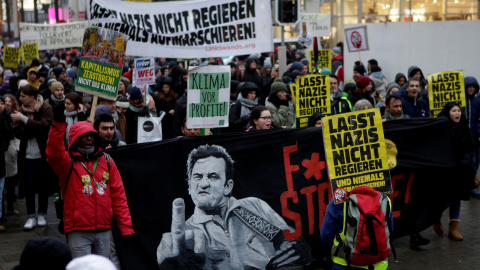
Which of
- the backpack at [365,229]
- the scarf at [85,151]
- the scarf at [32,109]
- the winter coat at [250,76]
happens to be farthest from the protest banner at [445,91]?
the winter coat at [250,76]

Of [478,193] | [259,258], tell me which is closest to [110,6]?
[259,258]

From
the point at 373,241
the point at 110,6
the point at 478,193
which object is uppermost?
the point at 110,6

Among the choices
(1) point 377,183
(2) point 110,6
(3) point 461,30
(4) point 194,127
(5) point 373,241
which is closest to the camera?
(5) point 373,241

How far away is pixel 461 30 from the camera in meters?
18.8

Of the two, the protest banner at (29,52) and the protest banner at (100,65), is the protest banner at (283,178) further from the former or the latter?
the protest banner at (29,52)

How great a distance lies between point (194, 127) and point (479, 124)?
502 cm

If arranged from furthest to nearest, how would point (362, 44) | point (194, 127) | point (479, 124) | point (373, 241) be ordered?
point (362, 44) < point (479, 124) < point (194, 127) < point (373, 241)

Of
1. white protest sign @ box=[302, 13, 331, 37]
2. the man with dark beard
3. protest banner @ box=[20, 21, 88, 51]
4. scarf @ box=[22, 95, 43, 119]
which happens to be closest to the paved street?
scarf @ box=[22, 95, 43, 119]

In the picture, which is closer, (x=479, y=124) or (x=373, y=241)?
(x=373, y=241)

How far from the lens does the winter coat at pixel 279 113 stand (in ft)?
30.1

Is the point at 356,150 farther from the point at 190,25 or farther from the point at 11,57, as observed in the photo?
the point at 11,57

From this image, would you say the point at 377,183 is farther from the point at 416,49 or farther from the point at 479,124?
the point at 416,49

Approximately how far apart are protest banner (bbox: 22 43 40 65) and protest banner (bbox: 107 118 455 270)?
13782 millimetres

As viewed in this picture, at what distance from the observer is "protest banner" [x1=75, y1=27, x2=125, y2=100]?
24.3ft
